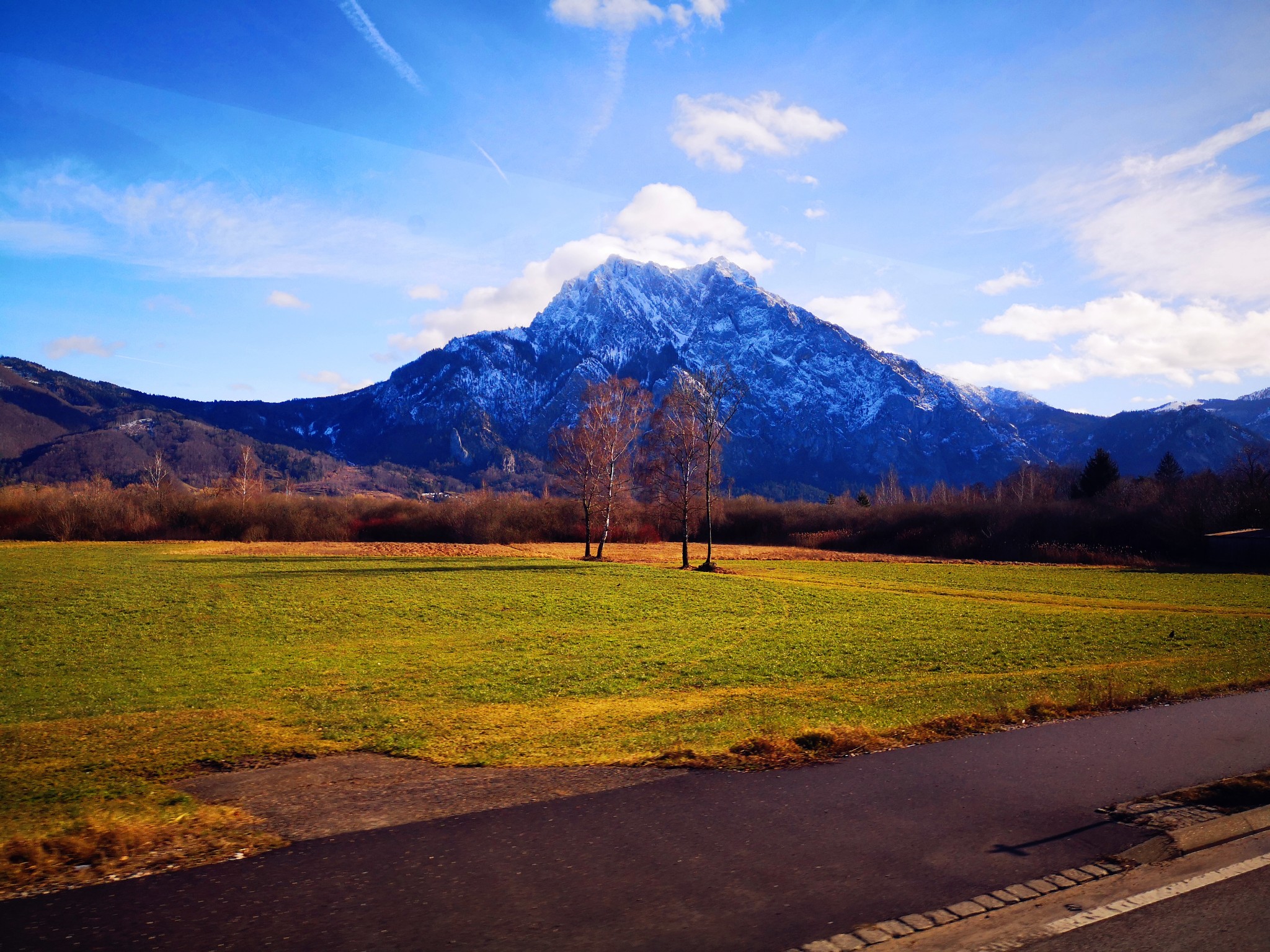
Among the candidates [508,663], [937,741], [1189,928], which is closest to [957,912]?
[1189,928]

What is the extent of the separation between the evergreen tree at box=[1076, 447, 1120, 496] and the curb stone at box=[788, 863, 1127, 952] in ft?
388

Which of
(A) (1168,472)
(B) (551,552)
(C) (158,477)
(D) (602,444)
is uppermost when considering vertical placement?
(A) (1168,472)

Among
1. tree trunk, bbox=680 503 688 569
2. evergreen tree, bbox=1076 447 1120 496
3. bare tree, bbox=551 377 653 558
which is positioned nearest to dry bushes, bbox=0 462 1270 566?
evergreen tree, bbox=1076 447 1120 496

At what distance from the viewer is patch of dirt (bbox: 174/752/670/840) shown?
307 inches

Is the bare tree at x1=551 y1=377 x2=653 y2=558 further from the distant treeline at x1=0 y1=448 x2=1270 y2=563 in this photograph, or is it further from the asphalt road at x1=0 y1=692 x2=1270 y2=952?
the asphalt road at x1=0 y1=692 x2=1270 y2=952

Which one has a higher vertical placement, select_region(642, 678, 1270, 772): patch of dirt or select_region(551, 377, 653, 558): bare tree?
select_region(551, 377, 653, 558): bare tree

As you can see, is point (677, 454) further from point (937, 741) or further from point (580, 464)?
point (937, 741)

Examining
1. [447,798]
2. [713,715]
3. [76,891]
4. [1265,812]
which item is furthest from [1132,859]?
[76,891]

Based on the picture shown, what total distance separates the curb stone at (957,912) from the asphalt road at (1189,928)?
1.62ft

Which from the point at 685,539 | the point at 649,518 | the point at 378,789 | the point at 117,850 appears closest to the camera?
the point at 117,850

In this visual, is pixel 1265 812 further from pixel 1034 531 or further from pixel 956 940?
pixel 1034 531

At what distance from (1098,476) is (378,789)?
405 feet

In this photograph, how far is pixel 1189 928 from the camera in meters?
5.69

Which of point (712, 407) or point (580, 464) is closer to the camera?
point (712, 407)
